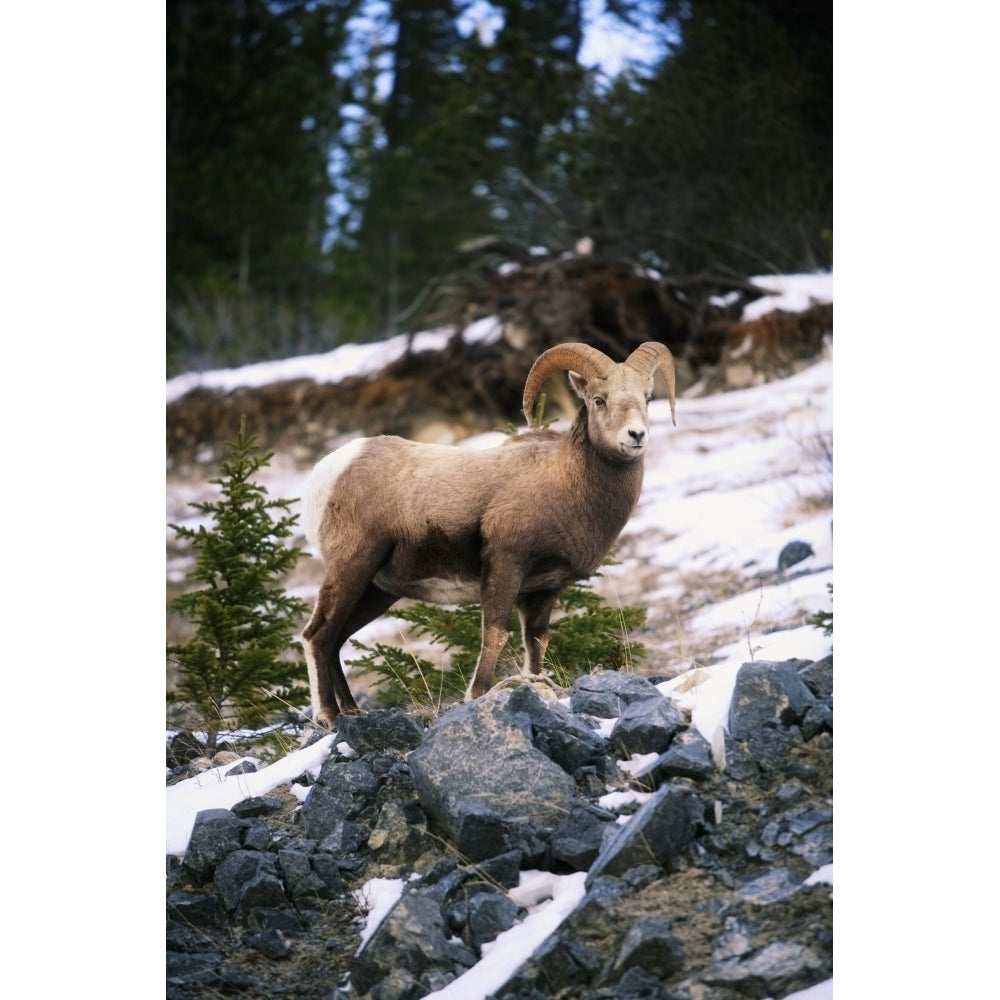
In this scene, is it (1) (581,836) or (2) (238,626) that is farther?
(2) (238,626)

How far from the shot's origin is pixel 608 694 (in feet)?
15.5

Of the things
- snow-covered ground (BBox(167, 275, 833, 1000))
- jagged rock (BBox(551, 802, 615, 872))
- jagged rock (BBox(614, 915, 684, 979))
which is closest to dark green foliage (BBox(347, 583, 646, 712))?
snow-covered ground (BBox(167, 275, 833, 1000))

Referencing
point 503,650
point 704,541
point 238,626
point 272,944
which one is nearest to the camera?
point 272,944

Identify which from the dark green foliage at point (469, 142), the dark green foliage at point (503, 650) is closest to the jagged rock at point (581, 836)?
the dark green foliage at point (503, 650)

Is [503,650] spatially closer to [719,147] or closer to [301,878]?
[301,878]

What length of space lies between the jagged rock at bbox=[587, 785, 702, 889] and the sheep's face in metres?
1.23

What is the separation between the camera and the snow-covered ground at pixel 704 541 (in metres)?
4.43

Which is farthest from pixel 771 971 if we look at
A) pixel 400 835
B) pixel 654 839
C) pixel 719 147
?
pixel 719 147

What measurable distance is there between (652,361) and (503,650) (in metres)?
1.75

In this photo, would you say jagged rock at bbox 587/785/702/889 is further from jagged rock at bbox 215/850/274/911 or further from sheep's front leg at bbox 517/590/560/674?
jagged rock at bbox 215/850/274/911

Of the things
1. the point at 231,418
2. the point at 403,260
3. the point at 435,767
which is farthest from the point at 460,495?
the point at 403,260
